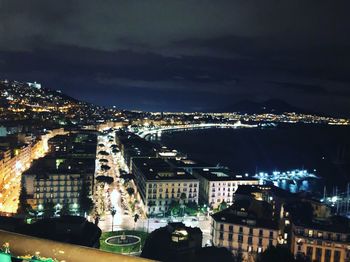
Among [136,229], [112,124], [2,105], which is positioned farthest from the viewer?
[112,124]

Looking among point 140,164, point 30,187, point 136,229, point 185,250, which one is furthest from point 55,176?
point 185,250

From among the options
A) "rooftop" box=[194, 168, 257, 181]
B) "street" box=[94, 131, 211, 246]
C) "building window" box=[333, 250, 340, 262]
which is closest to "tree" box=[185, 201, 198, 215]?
"street" box=[94, 131, 211, 246]

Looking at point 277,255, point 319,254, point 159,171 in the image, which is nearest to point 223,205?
point 159,171

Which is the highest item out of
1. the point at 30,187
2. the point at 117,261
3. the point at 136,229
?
the point at 117,261

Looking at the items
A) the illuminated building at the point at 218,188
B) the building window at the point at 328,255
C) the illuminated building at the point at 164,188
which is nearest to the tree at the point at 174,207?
the illuminated building at the point at 164,188

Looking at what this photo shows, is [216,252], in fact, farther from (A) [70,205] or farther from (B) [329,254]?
(A) [70,205]

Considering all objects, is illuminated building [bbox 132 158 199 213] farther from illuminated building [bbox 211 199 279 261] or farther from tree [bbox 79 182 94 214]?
illuminated building [bbox 211 199 279 261]

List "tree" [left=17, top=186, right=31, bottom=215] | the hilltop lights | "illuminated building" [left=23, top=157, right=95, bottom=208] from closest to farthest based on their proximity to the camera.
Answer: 1. "tree" [left=17, top=186, right=31, bottom=215]
2. "illuminated building" [left=23, top=157, right=95, bottom=208]
3. the hilltop lights
